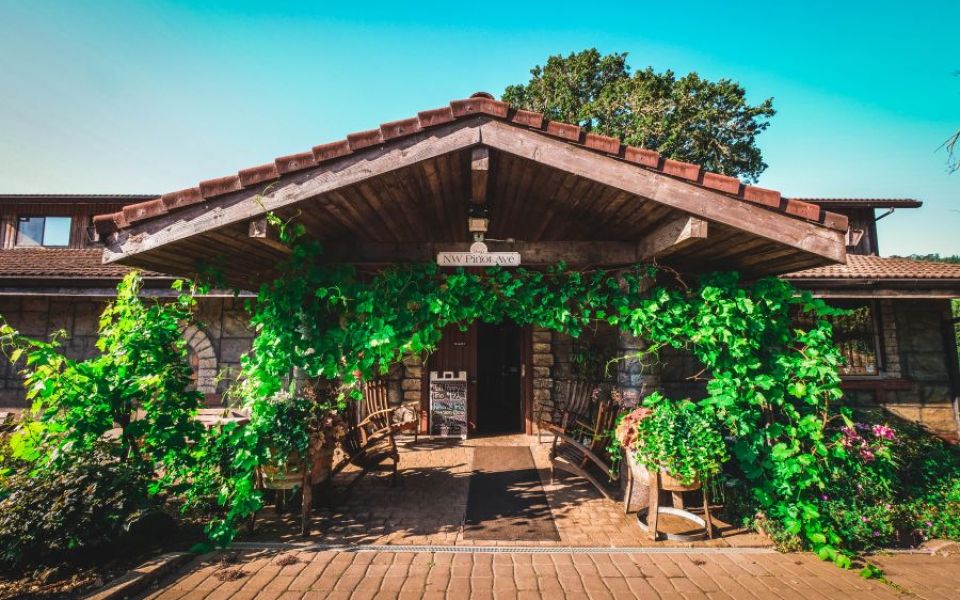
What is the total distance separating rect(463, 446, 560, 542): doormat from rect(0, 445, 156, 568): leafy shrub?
103 inches

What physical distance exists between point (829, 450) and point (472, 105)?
164 inches

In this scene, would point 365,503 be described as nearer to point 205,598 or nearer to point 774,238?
point 205,598

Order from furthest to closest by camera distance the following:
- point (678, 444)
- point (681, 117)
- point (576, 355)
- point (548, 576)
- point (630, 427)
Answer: point (681, 117) < point (576, 355) < point (630, 427) < point (678, 444) < point (548, 576)

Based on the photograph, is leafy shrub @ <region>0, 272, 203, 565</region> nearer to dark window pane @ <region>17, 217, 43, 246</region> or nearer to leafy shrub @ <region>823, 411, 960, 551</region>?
leafy shrub @ <region>823, 411, 960, 551</region>

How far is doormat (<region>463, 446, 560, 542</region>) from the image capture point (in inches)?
140

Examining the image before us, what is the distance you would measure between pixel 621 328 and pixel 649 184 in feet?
4.91

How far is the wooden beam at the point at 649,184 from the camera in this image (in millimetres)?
3219

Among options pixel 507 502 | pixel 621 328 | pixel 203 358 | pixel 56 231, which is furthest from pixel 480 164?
pixel 56 231

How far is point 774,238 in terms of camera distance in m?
3.21

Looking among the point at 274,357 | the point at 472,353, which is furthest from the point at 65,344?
the point at 472,353

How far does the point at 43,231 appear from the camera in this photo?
33.3 ft

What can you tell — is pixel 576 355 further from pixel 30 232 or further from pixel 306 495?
pixel 30 232

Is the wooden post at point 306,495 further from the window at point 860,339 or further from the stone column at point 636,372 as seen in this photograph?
the window at point 860,339

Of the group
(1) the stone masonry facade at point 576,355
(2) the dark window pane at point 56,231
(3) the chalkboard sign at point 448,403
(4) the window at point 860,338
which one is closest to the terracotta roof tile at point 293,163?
(1) the stone masonry facade at point 576,355
